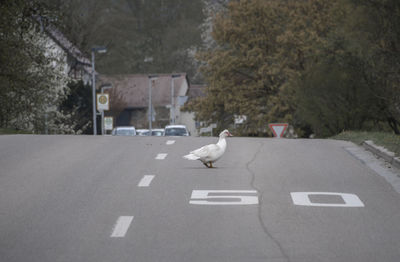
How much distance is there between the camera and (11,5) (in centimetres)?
2162

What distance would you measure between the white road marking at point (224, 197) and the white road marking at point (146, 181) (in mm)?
1055

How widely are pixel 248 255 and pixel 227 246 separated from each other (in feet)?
1.47

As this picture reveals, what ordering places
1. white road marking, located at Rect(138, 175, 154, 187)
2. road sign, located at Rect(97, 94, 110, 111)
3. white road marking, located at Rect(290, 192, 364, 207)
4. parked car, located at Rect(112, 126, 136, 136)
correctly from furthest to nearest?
parked car, located at Rect(112, 126, 136, 136) < road sign, located at Rect(97, 94, 110, 111) < white road marking, located at Rect(138, 175, 154, 187) < white road marking, located at Rect(290, 192, 364, 207)

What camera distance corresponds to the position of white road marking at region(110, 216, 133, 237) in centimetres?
838

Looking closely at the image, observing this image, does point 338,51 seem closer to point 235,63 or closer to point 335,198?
point 235,63

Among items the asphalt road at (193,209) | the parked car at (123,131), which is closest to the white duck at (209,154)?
the asphalt road at (193,209)

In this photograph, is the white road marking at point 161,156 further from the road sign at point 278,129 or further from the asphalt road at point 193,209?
the road sign at point 278,129

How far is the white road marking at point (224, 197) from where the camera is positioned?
1044cm

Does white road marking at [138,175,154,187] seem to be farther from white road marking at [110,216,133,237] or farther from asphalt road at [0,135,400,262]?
Answer: white road marking at [110,216,133,237]

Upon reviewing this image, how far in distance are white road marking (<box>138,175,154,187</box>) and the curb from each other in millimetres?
4892

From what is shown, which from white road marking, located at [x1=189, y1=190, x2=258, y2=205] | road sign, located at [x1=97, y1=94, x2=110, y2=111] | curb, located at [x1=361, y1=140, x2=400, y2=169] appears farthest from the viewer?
road sign, located at [x1=97, y1=94, x2=110, y2=111]

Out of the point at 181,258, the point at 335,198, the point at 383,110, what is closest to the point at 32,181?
the point at 335,198

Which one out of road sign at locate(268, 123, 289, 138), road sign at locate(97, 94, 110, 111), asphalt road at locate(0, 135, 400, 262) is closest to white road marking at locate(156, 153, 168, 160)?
asphalt road at locate(0, 135, 400, 262)

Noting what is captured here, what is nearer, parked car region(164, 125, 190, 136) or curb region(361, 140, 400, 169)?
curb region(361, 140, 400, 169)
